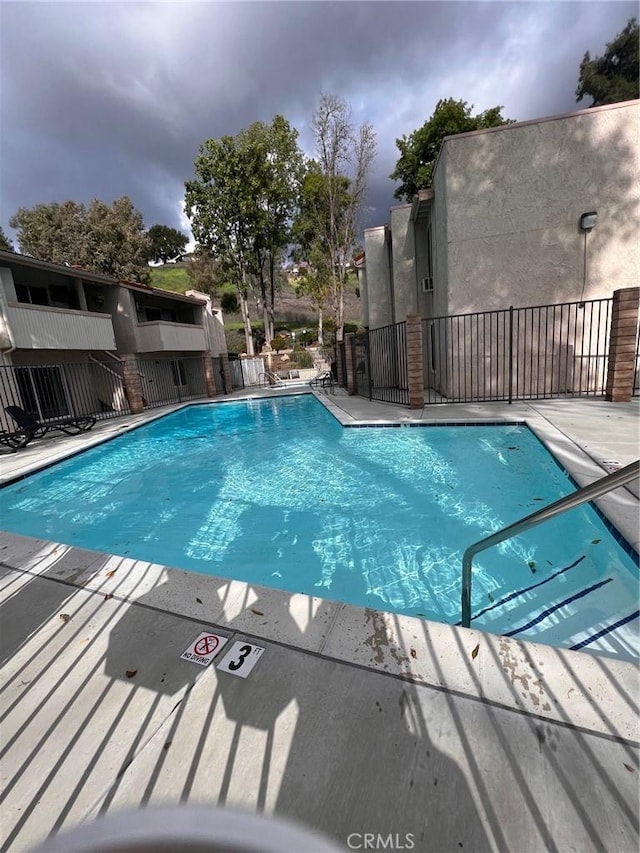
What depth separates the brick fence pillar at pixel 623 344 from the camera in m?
7.40

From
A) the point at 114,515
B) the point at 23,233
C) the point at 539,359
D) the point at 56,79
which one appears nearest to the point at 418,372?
the point at 539,359

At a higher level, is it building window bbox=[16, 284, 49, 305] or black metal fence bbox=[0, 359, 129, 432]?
building window bbox=[16, 284, 49, 305]

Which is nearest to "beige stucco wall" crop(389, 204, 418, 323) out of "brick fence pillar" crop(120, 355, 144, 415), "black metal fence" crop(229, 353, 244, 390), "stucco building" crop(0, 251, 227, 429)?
"stucco building" crop(0, 251, 227, 429)

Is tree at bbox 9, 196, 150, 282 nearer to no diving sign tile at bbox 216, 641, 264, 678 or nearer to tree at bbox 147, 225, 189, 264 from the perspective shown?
tree at bbox 147, 225, 189, 264

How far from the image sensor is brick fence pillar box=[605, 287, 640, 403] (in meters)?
7.40

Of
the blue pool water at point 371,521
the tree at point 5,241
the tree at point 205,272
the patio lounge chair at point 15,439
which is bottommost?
the blue pool water at point 371,521

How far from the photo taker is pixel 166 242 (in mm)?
53750

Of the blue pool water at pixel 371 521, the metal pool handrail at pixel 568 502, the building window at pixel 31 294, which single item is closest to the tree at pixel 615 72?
the blue pool water at pixel 371 521

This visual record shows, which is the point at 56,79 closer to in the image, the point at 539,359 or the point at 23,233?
the point at 539,359

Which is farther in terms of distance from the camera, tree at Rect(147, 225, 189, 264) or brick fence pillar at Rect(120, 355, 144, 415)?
tree at Rect(147, 225, 189, 264)

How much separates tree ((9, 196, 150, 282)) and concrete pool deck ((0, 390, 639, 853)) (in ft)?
112

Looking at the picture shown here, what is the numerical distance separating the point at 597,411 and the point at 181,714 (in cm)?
861

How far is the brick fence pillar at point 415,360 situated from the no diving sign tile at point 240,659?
8.26 meters

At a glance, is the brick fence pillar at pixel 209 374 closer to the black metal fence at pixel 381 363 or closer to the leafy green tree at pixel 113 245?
the black metal fence at pixel 381 363
